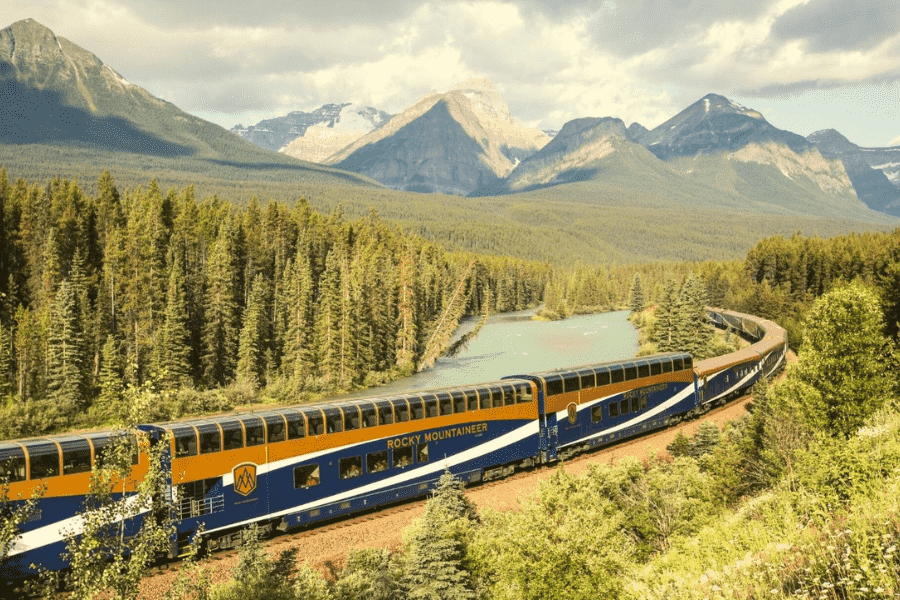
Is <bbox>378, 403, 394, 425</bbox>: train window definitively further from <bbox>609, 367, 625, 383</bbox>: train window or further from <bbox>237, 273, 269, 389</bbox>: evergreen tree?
<bbox>237, 273, 269, 389</bbox>: evergreen tree

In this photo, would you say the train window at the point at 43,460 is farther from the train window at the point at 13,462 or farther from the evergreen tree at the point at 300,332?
the evergreen tree at the point at 300,332

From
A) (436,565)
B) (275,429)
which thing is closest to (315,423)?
(275,429)

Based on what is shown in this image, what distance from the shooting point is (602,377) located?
3712 cm

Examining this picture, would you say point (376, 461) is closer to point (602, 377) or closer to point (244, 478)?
point (244, 478)

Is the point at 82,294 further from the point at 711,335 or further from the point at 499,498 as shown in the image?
the point at 711,335

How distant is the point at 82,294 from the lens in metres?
61.4

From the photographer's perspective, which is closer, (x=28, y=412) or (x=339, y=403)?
(x=339, y=403)

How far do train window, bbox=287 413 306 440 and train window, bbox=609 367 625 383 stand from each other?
19.6 meters

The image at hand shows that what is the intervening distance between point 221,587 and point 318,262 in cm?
7540

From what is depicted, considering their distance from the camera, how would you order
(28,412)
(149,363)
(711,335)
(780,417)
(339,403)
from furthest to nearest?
(711,335) → (149,363) → (28,412) → (780,417) → (339,403)

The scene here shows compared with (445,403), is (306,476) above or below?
Result: below

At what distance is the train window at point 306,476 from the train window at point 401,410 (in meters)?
4.15

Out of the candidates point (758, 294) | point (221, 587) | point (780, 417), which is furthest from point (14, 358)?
point (758, 294)

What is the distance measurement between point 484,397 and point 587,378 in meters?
7.91
